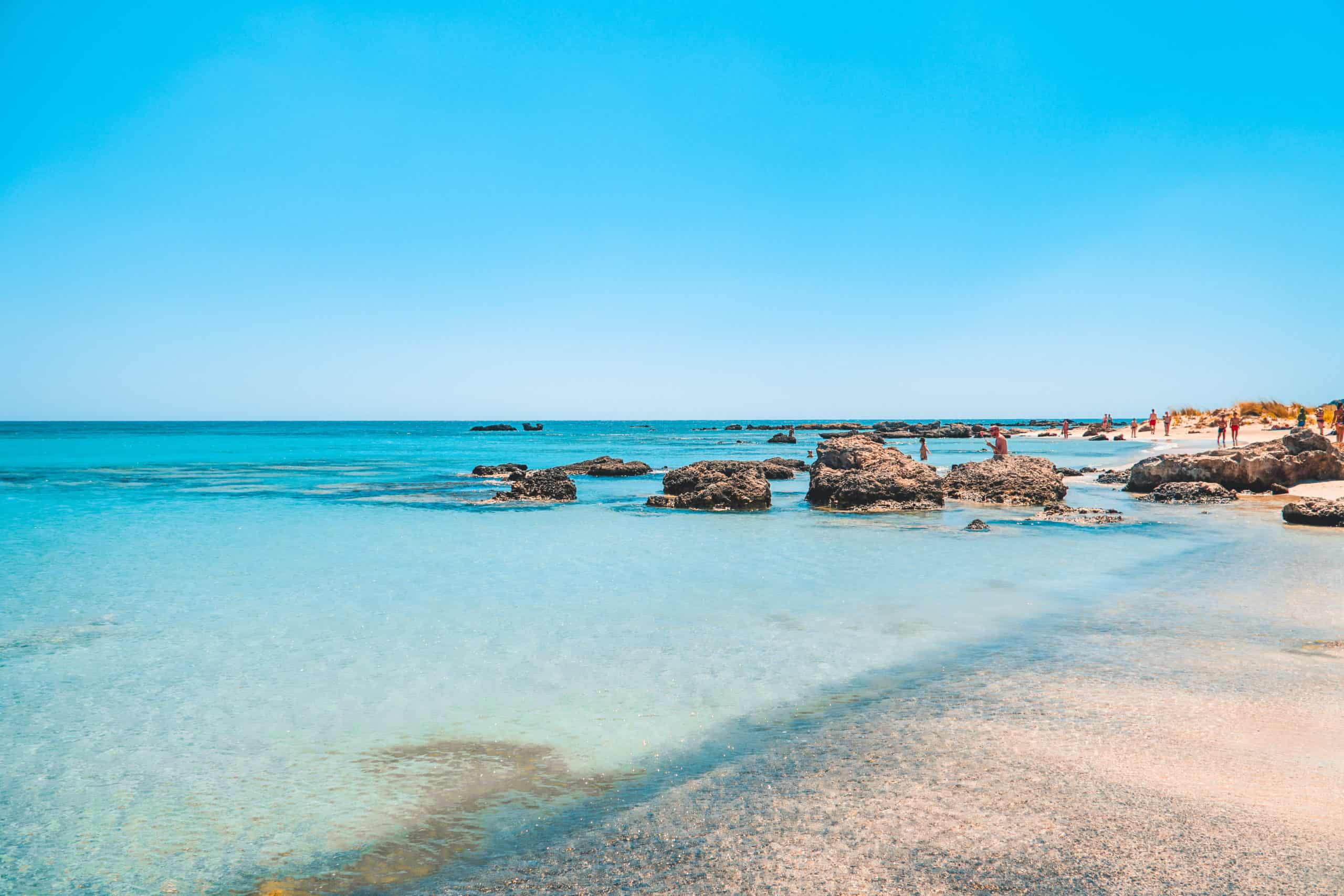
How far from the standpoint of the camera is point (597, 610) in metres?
9.55

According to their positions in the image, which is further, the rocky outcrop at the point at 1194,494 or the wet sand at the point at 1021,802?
the rocky outcrop at the point at 1194,494

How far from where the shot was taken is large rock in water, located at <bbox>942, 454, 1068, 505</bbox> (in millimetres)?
20623

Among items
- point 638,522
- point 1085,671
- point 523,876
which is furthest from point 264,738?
point 638,522

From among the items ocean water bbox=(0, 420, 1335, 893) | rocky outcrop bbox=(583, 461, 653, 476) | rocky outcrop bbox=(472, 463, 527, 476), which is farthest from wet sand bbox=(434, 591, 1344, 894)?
rocky outcrop bbox=(472, 463, 527, 476)

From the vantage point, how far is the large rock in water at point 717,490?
66.4ft

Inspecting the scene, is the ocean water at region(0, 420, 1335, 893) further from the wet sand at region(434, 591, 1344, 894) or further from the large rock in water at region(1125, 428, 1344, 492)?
the large rock in water at region(1125, 428, 1344, 492)

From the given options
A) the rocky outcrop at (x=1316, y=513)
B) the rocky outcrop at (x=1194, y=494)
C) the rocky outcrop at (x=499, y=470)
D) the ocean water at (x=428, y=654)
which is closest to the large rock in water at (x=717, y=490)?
the ocean water at (x=428, y=654)

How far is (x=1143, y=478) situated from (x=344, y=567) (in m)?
22.6

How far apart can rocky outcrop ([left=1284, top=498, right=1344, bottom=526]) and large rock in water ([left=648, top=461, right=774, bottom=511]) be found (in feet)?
36.1

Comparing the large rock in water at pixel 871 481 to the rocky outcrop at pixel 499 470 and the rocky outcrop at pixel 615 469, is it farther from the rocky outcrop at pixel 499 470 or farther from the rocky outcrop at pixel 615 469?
the rocky outcrop at pixel 499 470

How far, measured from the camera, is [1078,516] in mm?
17609

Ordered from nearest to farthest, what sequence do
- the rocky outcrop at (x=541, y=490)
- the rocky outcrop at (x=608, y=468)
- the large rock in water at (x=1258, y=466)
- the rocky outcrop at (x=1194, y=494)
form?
the rocky outcrop at (x=1194, y=494), the large rock in water at (x=1258, y=466), the rocky outcrop at (x=541, y=490), the rocky outcrop at (x=608, y=468)

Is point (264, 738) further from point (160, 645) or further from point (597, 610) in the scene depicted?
point (597, 610)

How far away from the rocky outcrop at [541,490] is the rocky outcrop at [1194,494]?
1631 centimetres
